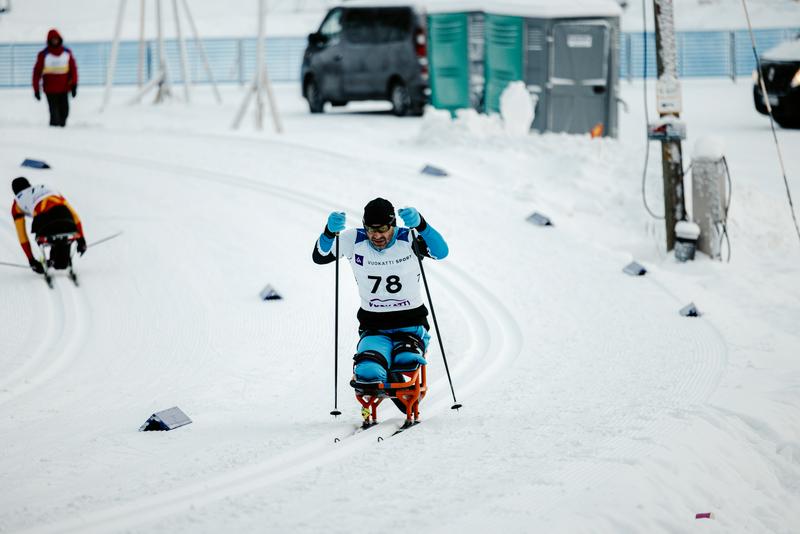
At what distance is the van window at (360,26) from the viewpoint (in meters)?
21.9

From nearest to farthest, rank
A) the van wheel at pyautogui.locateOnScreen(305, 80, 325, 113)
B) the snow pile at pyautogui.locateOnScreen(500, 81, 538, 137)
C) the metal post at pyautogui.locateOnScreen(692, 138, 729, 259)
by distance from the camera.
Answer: the metal post at pyautogui.locateOnScreen(692, 138, 729, 259)
the snow pile at pyautogui.locateOnScreen(500, 81, 538, 137)
the van wheel at pyautogui.locateOnScreen(305, 80, 325, 113)

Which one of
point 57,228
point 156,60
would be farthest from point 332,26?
point 156,60

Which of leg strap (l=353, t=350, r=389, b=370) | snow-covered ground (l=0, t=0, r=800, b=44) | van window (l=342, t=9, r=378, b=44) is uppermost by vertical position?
snow-covered ground (l=0, t=0, r=800, b=44)

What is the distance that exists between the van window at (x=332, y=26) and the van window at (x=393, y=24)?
96 cm

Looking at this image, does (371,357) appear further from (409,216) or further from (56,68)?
(56,68)

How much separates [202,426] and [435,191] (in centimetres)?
755

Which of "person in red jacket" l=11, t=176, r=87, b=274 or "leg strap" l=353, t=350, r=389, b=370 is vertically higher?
"person in red jacket" l=11, t=176, r=87, b=274

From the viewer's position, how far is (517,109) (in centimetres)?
1741

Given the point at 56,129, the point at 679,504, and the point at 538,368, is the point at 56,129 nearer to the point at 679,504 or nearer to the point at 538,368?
the point at 538,368

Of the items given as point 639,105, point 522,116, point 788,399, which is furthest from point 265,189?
point 639,105

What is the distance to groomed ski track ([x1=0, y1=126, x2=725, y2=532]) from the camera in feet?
19.3

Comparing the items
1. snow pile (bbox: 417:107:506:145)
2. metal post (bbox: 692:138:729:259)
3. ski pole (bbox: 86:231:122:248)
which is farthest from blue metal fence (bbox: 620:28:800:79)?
ski pole (bbox: 86:231:122:248)

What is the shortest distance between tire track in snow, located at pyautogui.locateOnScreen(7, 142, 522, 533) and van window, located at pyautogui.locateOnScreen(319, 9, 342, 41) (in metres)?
9.22

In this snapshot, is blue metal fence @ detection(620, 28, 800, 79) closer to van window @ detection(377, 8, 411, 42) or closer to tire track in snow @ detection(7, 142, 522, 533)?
van window @ detection(377, 8, 411, 42)
